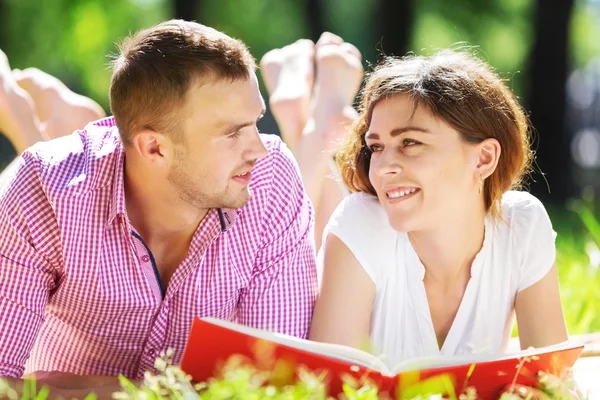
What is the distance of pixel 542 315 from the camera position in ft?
9.16

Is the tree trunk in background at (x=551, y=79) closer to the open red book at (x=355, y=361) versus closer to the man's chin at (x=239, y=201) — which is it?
the man's chin at (x=239, y=201)

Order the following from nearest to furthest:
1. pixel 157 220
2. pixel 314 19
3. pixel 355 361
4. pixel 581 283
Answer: pixel 355 361 < pixel 157 220 < pixel 581 283 < pixel 314 19

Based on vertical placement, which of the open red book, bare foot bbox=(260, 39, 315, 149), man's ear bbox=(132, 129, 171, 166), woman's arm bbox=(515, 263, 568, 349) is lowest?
the open red book

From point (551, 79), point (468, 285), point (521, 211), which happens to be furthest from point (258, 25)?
point (468, 285)

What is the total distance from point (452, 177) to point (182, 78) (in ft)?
2.88

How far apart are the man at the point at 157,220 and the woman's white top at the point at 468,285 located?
0.82 ft

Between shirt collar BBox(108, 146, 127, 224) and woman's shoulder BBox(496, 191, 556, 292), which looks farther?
woman's shoulder BBox(496, 191, 556, 292)

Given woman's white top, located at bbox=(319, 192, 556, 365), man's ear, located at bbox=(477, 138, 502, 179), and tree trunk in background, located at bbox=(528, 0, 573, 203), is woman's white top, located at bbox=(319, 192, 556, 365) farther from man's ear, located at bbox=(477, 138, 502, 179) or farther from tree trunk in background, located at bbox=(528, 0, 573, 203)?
tree trunk in background, located at bbox=(528, 0, 573, 203)

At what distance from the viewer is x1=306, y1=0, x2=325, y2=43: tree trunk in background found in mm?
12141

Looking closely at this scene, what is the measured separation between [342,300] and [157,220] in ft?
2.03

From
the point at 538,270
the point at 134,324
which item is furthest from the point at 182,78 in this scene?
the point at 538,270

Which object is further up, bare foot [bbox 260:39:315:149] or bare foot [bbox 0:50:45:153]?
bare foot [bbox 260:39:315:149]

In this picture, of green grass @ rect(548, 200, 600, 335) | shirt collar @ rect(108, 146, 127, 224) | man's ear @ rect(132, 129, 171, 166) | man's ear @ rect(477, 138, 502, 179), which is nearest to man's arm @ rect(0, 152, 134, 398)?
shirt collar @ rect(108, 146, 127, 224)

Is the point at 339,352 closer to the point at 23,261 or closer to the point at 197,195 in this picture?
the point at 197,195
